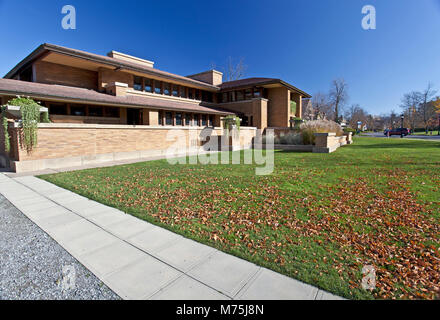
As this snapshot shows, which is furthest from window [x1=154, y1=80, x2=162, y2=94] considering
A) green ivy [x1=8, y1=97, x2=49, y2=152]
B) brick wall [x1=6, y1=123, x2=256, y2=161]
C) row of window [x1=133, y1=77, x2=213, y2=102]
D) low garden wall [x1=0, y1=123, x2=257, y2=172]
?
green ivy [x1=8, y1=97, x2=49, y2=152]

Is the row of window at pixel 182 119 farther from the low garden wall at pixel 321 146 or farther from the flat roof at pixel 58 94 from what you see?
the low garden wall at pixel 321 146

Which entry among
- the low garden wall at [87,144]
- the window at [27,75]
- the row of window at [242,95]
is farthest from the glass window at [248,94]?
the window at [27,75]

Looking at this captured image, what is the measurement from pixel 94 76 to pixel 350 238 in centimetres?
2274

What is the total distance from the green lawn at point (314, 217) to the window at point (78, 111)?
10.3m

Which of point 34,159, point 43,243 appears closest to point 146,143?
point 34,159

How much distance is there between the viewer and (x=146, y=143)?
1464 cm

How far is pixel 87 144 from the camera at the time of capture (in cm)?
1176

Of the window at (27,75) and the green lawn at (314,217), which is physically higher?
the window at (27,75)

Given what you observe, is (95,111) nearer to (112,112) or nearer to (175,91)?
(112,112)

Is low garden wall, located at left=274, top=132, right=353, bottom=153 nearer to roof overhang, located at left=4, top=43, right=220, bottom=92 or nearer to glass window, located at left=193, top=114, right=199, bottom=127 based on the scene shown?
glass window, located at left=193, top=114, right=199, bottom=127

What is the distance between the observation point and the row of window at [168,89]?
21906mm

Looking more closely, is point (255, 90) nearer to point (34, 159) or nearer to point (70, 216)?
point (34, 159)

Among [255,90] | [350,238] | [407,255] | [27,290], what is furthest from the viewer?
[255,90]

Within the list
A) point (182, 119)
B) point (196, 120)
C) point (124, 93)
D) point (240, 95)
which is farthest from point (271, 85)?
point (124, 93)
